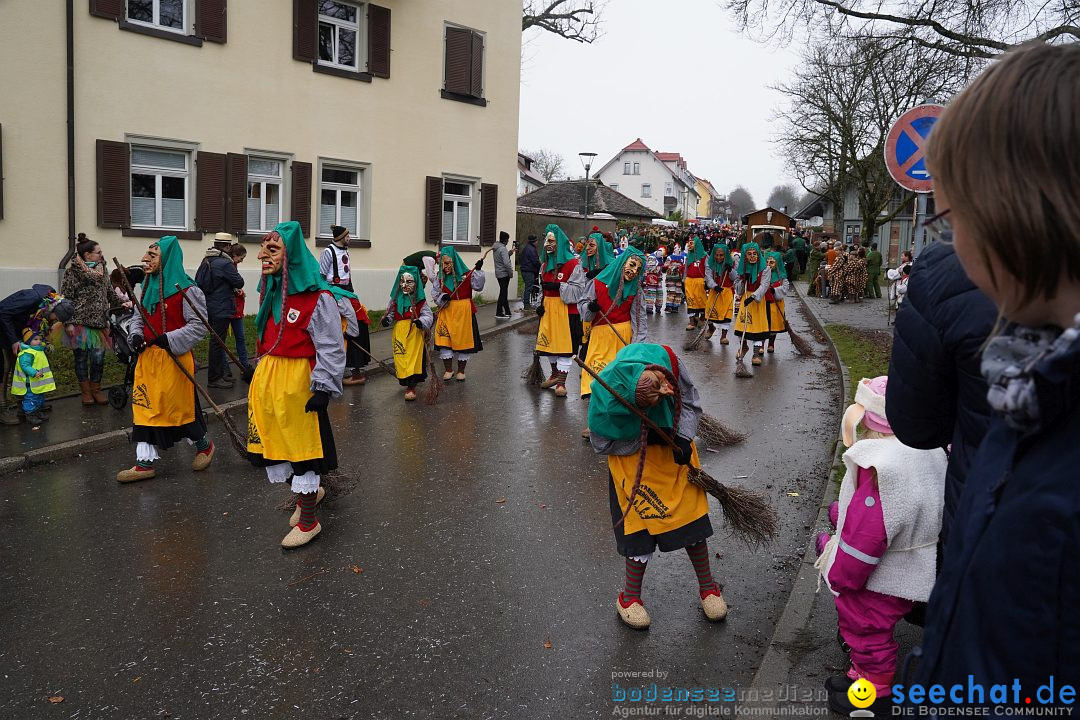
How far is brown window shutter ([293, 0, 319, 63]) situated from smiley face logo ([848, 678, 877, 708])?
642 inches

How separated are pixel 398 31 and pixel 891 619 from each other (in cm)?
1790

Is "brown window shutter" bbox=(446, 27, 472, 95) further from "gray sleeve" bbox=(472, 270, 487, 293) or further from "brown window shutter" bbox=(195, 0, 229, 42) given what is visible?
"gray sleeve" bbox=(472, 270, 487, 293)

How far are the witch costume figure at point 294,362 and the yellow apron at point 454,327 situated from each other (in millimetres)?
6173

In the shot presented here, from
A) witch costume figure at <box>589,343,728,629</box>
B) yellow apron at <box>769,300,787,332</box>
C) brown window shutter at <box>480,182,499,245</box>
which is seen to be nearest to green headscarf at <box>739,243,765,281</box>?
yellow apron at <box>769,300,787,332</box>

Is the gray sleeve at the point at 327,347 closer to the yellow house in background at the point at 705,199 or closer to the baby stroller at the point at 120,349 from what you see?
the baby stroller at the point at 120,349

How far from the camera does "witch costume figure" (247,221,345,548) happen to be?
17.8 ft

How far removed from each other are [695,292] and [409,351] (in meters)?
9.62

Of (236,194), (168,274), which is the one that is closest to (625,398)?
(168,274)

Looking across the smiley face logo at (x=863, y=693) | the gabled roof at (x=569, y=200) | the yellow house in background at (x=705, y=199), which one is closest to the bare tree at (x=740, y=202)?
the yellow house in background at (x=705, y=199)

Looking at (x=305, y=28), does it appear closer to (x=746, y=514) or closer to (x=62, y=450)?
(x=62, y=450)

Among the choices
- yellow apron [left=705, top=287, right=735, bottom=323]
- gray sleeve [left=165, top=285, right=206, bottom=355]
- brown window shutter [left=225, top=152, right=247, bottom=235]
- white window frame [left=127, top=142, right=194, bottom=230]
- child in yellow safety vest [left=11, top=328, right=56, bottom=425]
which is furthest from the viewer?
brown window shutter [left=225, top=152, right=247, bottom=235]

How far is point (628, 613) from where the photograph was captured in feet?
14.2

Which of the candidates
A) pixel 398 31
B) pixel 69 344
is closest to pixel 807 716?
pixel 69 344

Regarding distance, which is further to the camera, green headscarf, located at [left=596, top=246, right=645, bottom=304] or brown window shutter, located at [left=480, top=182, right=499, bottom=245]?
brown window shutter, located at [left=480, top=182, right=499, bottom=245]
